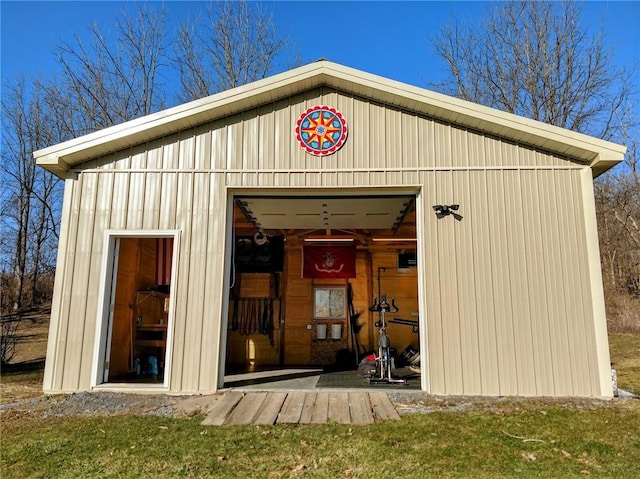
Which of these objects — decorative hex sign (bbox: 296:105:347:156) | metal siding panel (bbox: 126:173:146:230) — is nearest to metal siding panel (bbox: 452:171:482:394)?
decorative hex sign (bbox: 296:105:347:156)

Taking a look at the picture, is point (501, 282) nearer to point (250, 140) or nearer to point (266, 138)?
point (266, 138)

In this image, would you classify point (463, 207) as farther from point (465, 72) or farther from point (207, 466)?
point (465, 72)

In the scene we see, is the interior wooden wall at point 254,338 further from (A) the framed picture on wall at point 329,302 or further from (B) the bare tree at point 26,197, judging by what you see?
(B) the bare tree at point 26,197

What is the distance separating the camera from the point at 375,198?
6395 millimetres

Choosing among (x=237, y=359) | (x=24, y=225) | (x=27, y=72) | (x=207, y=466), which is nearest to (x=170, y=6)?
(x=27, y=72)

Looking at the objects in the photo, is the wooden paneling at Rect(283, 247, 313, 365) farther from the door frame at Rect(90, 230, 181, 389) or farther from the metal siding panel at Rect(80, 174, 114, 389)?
the metal siding panel at Rect(80, 174, 114, 389)

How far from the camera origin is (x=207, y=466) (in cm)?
308

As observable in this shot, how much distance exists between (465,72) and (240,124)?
14163 mm

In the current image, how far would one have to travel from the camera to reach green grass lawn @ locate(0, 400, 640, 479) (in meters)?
3.03

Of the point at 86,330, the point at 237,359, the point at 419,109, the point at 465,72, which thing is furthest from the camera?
the point at 465,72

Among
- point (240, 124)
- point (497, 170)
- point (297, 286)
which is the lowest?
point (297, 286)

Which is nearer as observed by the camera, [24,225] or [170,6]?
[170,6]

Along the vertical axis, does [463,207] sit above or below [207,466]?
above

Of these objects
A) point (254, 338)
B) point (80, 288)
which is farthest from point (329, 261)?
point (80, 288)
